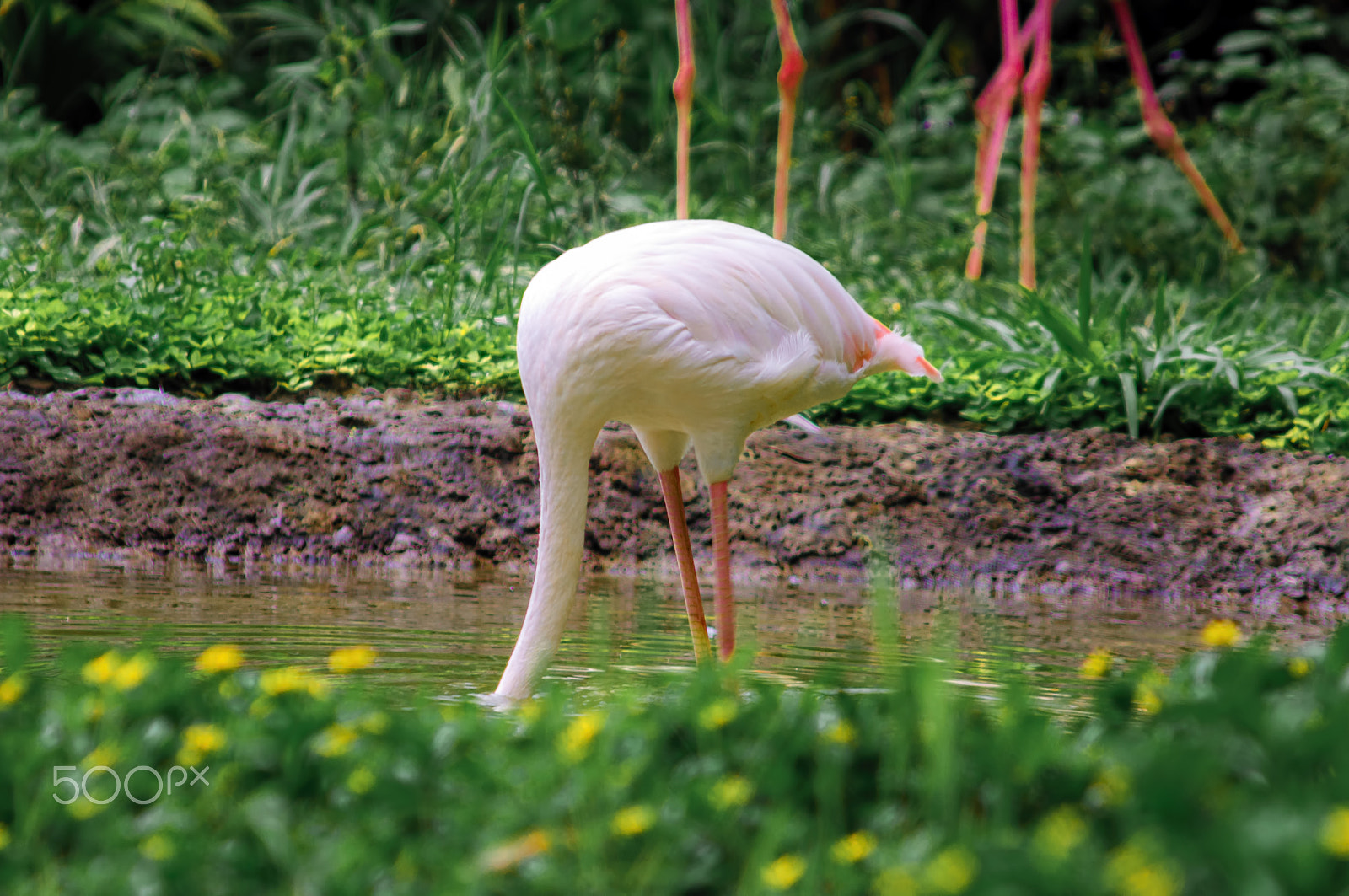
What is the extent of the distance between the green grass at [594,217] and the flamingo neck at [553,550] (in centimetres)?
183

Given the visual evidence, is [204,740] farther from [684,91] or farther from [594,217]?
[594,217]

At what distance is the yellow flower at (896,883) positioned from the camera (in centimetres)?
128

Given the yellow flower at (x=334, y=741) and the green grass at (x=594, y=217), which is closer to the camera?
the yellow flower at (x=334, y=741)

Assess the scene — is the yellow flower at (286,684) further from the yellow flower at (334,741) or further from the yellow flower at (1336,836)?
the yellow flower at (1336,836)

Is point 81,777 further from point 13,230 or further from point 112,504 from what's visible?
point 13,230

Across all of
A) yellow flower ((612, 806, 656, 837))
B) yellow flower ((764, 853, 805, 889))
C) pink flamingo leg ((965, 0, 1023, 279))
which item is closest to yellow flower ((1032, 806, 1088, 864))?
yellow flower ((764, 853, 805, 889))

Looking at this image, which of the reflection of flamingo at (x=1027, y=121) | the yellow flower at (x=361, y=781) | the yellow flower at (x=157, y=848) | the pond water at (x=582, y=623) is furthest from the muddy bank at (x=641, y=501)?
the yellow flower at (x=157, y=848)

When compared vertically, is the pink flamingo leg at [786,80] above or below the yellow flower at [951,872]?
above

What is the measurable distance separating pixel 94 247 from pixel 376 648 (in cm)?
393

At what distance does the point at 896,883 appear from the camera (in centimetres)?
129

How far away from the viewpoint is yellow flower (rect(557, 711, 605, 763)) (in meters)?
1.63

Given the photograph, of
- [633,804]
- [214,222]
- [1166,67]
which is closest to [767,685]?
[633,804]

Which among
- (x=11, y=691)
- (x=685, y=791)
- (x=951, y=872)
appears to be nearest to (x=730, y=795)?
(x=685, y=791)

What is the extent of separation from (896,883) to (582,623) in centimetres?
236
